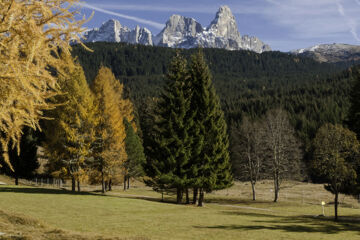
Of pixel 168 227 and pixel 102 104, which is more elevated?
pixel 102 104

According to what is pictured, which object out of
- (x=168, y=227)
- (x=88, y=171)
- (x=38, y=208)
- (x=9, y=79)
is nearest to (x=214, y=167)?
(x=88, y=171)

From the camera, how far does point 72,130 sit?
99.0ft

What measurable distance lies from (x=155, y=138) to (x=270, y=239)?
1675 centimetres

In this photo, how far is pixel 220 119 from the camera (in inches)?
1318

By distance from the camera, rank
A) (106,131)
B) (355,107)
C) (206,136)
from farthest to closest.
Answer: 1. (106,131)
2. (206,136)
3. (355,107)

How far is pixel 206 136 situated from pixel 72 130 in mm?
13173

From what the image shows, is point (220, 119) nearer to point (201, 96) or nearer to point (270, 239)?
point (201, 96)

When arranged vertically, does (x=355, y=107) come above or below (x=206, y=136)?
above

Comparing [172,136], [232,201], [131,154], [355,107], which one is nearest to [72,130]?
[172,136]

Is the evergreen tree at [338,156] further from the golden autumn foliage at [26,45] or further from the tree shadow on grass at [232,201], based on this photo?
the golden autumn foliage at [26,45]

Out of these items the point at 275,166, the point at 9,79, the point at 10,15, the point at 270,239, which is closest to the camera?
the point at 10,15

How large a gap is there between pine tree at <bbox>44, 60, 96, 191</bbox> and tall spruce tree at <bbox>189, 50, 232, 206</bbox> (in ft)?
34.1

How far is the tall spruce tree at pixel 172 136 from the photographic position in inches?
1202

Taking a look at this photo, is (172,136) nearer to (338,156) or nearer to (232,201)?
(338,156)
